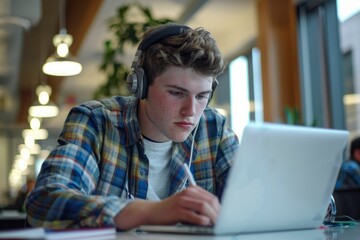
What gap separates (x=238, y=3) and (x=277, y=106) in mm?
1546

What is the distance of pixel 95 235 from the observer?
1.03 metres

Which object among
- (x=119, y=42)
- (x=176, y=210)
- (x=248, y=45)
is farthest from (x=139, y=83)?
(x=248, y=45)

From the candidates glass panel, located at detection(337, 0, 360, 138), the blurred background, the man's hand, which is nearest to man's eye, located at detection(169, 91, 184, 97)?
the man's hand

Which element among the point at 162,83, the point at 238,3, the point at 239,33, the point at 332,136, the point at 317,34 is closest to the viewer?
the point at 332,136

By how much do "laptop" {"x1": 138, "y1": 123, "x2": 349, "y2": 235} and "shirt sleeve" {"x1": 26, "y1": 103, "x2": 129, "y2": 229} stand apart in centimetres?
11

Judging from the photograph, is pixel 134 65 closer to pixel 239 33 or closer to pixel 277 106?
pixel 277 106

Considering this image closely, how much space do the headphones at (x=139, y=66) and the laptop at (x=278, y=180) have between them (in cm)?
45

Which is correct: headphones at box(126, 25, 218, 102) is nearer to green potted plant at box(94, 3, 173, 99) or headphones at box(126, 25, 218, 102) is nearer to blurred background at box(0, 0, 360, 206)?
blurred background at box(0, 0, 360, 206)

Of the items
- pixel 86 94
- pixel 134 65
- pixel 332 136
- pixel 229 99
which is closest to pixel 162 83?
pixel 134 65

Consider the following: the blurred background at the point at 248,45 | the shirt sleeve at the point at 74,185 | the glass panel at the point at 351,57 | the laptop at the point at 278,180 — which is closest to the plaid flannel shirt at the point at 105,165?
the shirt sleeve at the point at 74,185

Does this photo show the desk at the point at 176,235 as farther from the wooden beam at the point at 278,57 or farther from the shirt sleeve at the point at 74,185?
the wooden beam at the point at 278,57

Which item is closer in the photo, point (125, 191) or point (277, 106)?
point (125, 191)

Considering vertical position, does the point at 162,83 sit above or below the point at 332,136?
above

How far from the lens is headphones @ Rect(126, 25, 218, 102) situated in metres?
1.51
